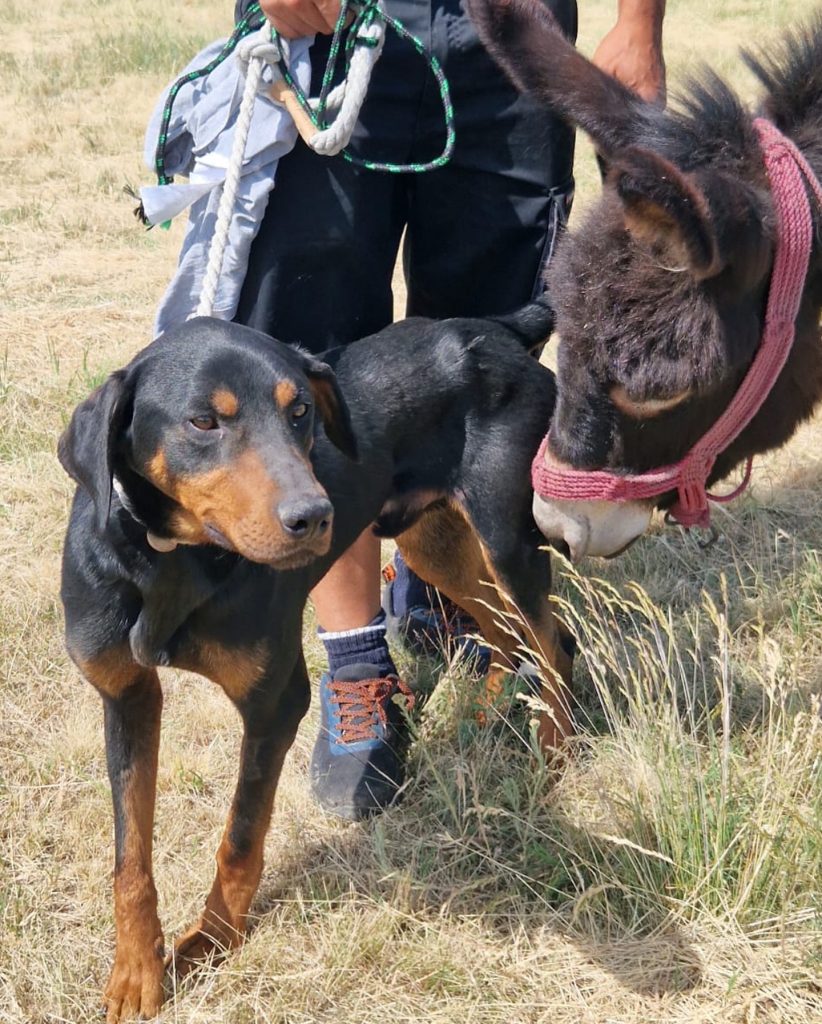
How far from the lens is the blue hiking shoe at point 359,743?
130 inches

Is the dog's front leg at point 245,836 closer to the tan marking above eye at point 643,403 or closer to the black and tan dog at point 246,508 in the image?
the black and tan dog at point 246,508

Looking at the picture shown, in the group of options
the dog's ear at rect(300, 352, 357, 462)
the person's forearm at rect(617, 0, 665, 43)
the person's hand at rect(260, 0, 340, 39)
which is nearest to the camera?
the dog's ear at rect(300, 352, 357, 462)

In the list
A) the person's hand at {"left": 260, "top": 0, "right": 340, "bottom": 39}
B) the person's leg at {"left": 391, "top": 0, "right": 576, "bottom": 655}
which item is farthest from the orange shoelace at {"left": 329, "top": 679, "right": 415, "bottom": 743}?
the person's hand at {"left": 260, "top": 0, "right": 340, "bottom": 39}

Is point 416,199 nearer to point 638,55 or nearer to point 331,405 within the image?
point 638,55

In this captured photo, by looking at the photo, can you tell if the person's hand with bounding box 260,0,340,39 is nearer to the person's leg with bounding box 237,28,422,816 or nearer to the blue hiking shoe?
the person's leg with bounding box 237,28,422,816

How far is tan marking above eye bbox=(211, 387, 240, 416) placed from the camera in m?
2.36

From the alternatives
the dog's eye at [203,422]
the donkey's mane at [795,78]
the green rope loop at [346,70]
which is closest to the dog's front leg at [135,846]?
the dog's eye at [203,422]

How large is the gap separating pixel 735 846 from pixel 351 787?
1.09 m

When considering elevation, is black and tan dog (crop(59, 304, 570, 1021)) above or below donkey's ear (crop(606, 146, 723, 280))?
below

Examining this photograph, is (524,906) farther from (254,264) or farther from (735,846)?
(254,264)

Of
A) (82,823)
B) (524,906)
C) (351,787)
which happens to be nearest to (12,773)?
(82,823)

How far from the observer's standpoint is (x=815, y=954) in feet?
8.25

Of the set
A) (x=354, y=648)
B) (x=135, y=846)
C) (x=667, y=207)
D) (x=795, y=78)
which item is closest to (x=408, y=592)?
(x=354, y=648)

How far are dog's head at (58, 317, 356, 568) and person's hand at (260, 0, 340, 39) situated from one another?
2.79ft
